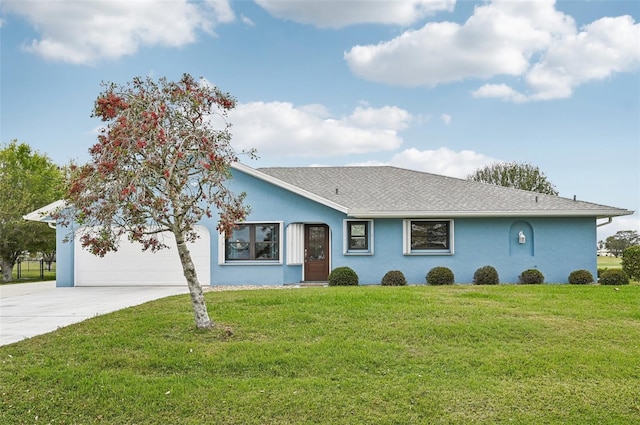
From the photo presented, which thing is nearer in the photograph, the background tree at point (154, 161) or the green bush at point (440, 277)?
the background tree at point (154, 161)

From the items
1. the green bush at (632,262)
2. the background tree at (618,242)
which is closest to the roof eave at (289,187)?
the green bush at (632,262)

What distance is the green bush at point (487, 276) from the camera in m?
16.5

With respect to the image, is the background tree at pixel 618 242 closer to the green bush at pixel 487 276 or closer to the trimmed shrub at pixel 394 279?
the green bush at pixel 487 276

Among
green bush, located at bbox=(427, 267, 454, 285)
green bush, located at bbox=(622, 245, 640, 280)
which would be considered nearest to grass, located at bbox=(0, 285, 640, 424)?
A: green bush, located at bbox=(427, 267, 454, 285)

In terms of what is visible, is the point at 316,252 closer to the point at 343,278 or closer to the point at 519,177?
the point at 343,278

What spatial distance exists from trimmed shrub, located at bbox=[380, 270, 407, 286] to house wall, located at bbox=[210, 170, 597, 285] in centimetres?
89

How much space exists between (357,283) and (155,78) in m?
9.81

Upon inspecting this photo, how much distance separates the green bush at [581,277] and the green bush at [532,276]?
95 centimetres

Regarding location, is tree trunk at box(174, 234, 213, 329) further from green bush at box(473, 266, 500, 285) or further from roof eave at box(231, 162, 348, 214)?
green bush at box(473, 266, 500, 285)

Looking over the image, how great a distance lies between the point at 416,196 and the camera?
18766 mm

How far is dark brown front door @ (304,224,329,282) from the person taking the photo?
18281mm

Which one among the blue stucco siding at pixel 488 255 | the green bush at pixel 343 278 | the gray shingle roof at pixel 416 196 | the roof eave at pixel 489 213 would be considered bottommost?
the green bush at pixel 343 278

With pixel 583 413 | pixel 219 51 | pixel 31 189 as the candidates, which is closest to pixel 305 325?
pixel 583 413

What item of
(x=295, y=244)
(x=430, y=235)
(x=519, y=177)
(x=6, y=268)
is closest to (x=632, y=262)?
(x=430, y=235)
